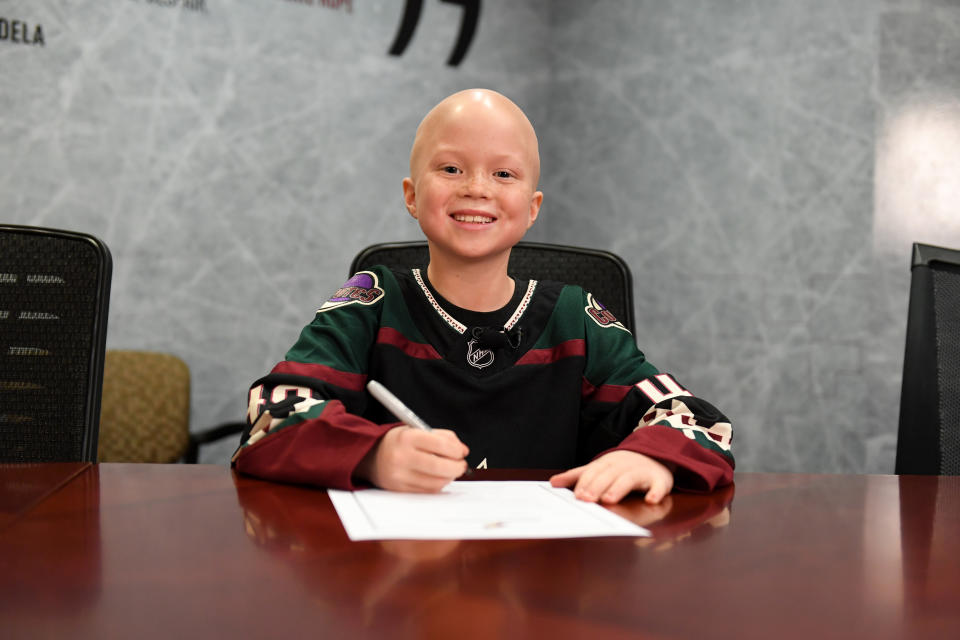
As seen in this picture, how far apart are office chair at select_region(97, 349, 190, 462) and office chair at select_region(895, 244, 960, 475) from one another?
82.3 inches

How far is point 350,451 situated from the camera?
0.72 m

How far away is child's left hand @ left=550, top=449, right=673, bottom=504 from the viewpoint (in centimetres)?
71

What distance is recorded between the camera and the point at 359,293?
109cm

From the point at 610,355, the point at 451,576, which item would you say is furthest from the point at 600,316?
the point at 451,576

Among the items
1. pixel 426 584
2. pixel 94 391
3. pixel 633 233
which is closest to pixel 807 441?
pixel 633 233

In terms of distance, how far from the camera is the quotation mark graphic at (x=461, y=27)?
3.06 metres

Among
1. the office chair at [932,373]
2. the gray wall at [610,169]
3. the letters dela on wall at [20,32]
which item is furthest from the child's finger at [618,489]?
the letters dela on wall at [20,32]

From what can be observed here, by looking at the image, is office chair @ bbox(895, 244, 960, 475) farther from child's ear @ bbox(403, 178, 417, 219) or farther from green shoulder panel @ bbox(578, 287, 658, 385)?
child's ear @ bbox(403, 178, 417, 219)

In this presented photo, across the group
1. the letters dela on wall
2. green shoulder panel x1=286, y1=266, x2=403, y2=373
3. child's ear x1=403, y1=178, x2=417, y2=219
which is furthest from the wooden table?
the letters dela on wall

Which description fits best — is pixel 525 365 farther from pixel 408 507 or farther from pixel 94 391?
pixel 94 391

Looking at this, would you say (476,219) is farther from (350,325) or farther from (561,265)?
(561,265)

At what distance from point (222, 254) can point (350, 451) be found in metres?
2.19

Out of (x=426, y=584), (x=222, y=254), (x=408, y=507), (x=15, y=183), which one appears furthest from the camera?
(x=222, y=254)

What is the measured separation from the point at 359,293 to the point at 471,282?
0.15 m
